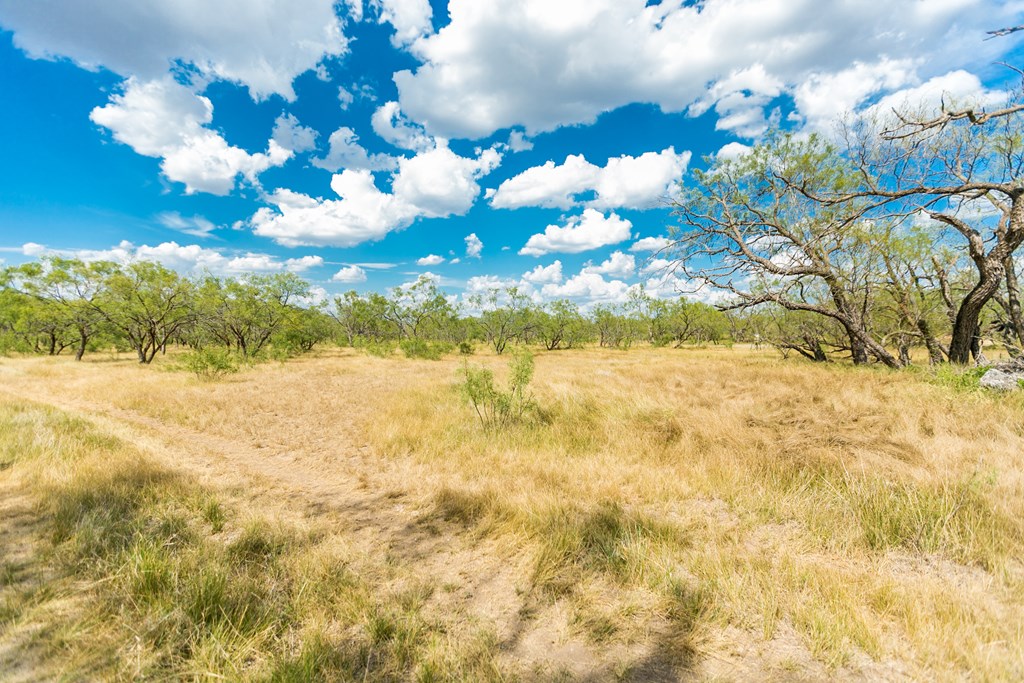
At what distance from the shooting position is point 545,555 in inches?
134

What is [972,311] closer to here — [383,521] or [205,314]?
[383,521]

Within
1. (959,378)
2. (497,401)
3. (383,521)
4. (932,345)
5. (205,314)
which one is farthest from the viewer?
(205,314)

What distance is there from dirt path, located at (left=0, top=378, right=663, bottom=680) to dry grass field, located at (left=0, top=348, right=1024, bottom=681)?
3cm

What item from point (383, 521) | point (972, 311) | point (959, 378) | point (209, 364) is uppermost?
point (972, 311)

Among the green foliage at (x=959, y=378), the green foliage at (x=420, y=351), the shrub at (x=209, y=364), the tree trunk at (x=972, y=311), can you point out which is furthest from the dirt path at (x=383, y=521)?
the green foliage at (x=420, y=351)

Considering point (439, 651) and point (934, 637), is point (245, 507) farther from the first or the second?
point (934, 637)

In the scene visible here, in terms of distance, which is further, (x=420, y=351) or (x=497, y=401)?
(x=420, y=351)

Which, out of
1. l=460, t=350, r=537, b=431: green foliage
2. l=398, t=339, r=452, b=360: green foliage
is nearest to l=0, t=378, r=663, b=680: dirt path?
l=460, t=350, r=537, b=431: green foliage

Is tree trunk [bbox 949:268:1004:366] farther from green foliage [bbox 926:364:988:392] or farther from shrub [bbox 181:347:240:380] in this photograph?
shrub [bbox 181:347:240:380]

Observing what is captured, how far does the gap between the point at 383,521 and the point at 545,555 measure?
225cm

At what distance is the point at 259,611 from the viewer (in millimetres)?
2723

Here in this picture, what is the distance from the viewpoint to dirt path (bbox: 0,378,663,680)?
8.25 ft

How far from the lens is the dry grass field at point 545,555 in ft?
7.65

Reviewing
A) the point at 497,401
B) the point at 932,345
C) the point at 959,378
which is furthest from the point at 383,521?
the point at 932,345
